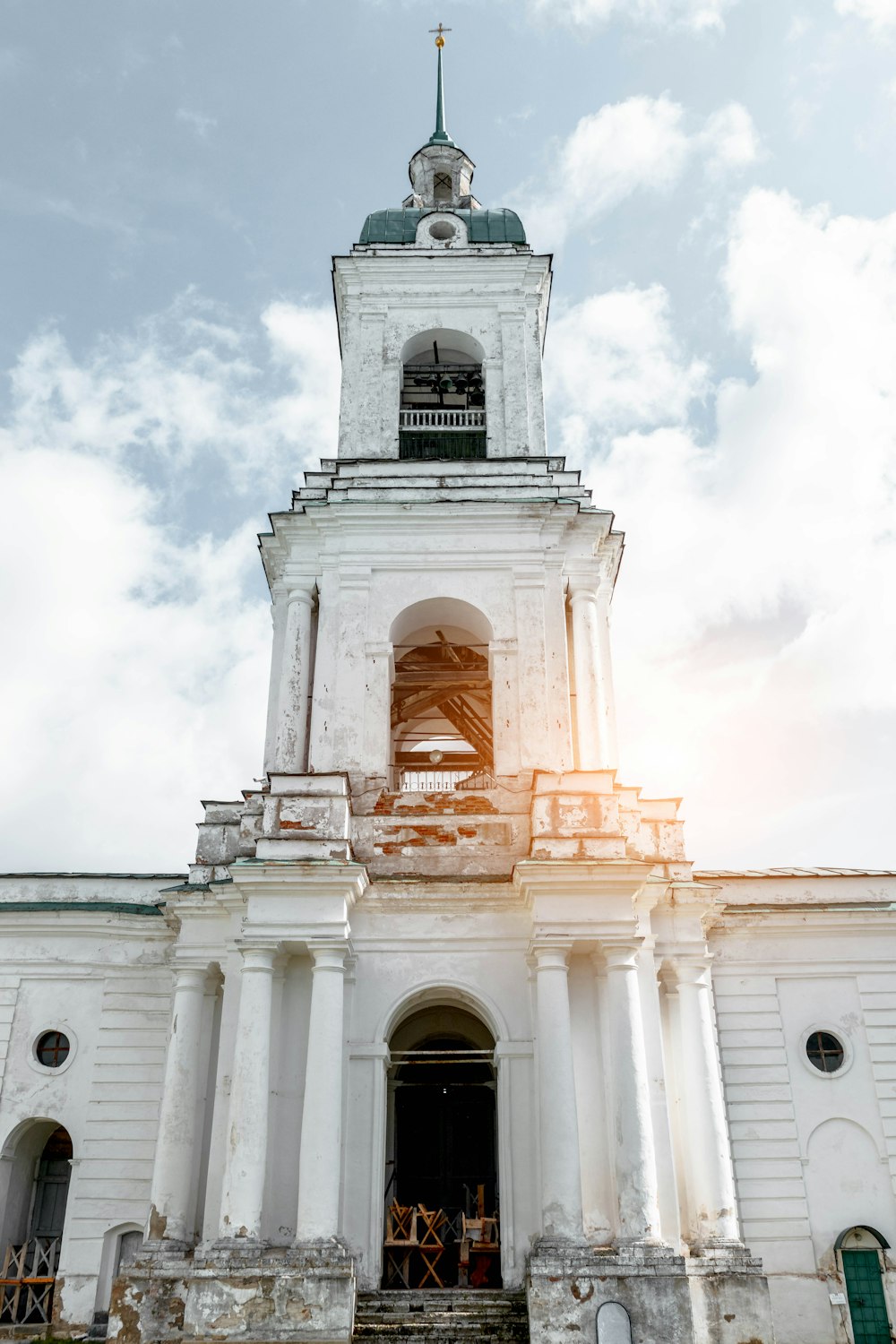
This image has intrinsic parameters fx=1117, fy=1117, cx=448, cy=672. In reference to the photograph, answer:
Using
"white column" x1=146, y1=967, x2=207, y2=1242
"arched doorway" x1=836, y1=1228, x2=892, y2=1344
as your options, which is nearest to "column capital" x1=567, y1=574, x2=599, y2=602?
"white column" x1=146, y1=967, x2=207, y2=1242

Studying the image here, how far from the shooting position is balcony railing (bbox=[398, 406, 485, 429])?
19.6 meters

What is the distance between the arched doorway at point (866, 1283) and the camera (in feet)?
49.7

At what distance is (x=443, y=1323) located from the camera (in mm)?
11742

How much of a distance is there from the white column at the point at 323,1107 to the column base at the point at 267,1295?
31cm

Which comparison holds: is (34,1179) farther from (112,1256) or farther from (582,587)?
(582,587)

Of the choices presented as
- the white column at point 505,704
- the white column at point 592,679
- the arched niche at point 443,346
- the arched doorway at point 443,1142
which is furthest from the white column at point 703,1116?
the arched niche at point 443,346

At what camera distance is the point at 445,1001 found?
1554 centimetres

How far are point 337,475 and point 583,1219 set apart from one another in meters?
11.5

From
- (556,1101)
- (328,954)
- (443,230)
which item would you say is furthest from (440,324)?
(556,1101)

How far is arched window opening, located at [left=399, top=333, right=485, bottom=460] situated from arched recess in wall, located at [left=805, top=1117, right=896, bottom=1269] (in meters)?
12.0

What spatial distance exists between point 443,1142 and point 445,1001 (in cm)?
209

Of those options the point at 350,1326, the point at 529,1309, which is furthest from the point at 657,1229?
the point at 350,1326

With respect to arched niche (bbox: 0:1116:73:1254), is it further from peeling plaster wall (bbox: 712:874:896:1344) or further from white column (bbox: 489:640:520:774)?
peeling plaster wall (bbox: 712:874:896:1344)

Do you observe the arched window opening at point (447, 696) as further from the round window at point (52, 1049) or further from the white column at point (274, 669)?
the round window at point (52, 1049)
